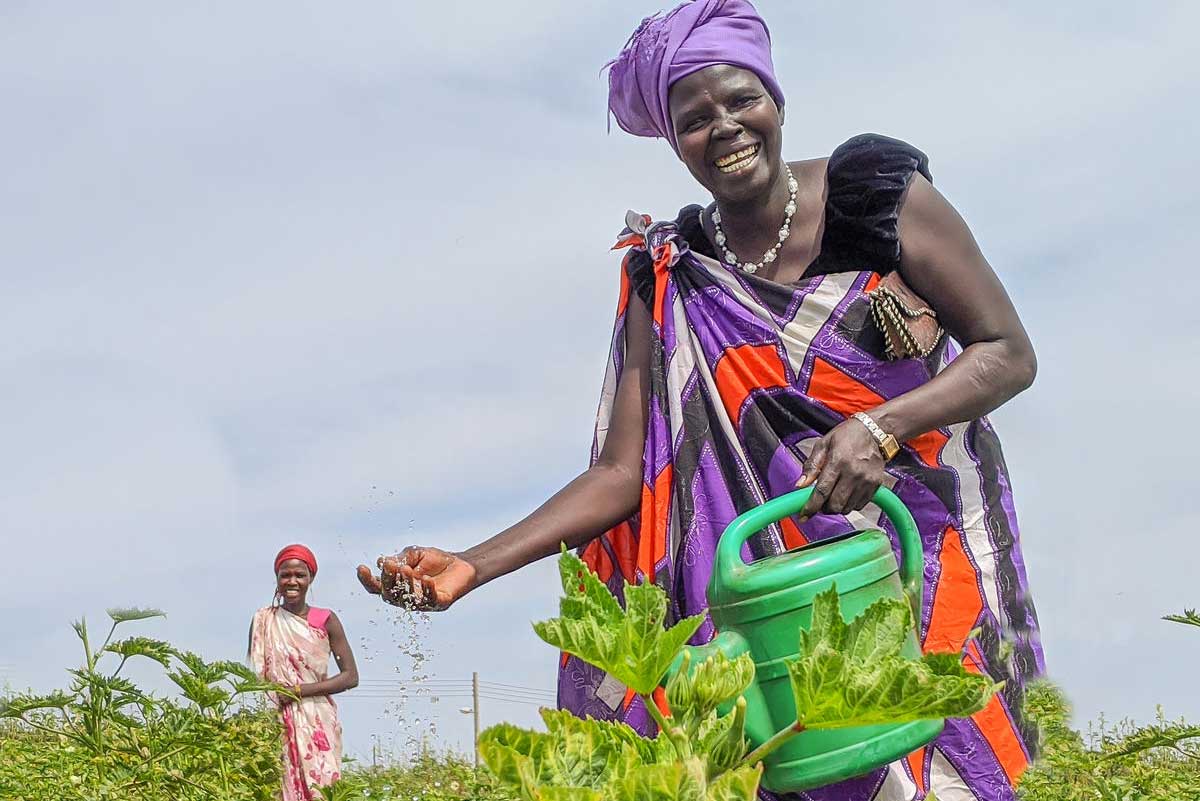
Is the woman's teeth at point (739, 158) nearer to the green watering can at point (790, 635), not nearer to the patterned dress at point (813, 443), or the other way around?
the patterned dress at point (813, 443)

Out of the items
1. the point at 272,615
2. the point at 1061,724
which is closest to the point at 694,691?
the point at 1061,724

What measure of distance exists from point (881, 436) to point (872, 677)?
179 cm

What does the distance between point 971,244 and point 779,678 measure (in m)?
1.44

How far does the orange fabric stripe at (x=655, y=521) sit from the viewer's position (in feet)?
10.1

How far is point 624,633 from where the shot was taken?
897mm

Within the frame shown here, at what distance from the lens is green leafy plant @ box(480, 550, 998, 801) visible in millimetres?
886

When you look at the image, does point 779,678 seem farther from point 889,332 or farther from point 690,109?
point 690,109

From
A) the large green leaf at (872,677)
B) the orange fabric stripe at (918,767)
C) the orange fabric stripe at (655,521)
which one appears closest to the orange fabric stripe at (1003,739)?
the orange fabric stripe at (918,767)

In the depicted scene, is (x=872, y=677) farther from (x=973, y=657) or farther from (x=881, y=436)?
(x=973, y=657)

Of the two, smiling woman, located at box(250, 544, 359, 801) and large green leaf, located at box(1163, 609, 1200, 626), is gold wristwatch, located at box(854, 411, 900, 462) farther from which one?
smiling woman, located at box(250, 544, 359, 801)

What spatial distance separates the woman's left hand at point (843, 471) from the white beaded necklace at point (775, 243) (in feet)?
2.24

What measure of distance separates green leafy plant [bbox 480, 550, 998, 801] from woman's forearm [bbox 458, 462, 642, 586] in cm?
183

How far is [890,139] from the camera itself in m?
3.16

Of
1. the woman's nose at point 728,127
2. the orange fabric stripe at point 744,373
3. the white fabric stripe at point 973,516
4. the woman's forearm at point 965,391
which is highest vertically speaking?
the woman's nose at point 728,127
